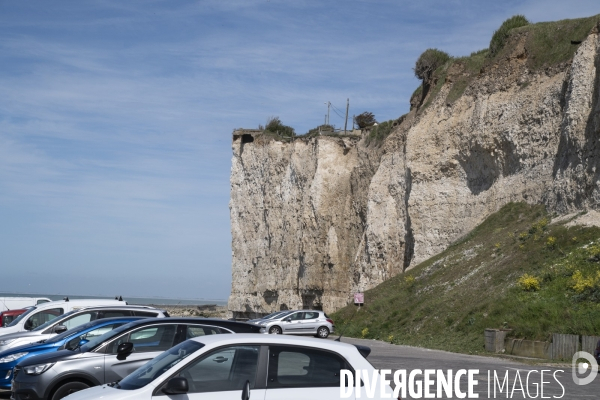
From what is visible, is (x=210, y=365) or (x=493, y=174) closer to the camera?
(x=210, y=365)

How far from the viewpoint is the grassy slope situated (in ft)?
79.5

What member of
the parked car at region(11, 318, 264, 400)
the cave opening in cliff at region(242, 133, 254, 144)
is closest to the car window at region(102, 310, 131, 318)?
the parked car at region(11, 318, 264, 400)

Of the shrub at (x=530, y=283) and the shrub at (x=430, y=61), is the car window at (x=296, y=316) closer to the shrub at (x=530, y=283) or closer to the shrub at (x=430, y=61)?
the shrub at (x=530, y=283)

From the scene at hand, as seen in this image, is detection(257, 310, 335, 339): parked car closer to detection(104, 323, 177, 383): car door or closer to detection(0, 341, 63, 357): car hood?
detection(0, 341, 63, 357): car hood

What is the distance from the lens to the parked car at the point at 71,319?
15938 millimetres

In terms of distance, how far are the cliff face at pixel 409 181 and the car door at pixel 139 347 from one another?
81.2 feet

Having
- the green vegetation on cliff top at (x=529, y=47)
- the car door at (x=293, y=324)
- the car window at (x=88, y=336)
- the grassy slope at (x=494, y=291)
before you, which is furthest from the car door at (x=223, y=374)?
the green vegetation on cliff top at (x=529, y=47)

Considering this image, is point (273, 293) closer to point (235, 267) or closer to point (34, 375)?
point (235, 267)

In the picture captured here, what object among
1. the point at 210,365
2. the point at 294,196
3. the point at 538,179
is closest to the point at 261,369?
the point at 210,365

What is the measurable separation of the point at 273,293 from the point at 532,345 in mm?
40161

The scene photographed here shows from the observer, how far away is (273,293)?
62.0 metres

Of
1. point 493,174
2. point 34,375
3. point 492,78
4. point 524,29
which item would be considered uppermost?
point 524,29

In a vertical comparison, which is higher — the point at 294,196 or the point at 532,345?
the point at 294,196

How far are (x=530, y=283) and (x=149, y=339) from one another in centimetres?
1833
